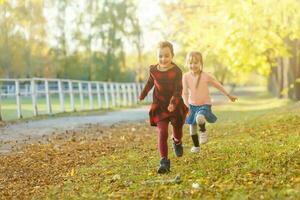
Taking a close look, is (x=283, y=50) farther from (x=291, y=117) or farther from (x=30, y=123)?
(x=30, y=123)

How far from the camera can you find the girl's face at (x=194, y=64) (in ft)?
28.1

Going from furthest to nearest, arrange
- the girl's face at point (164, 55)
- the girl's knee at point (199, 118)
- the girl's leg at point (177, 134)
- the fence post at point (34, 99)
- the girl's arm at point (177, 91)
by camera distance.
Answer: the fence post at point (34, 99)
the girl's knee at point (199, 118)
the girl's leg at point (177, 134)
the girl's arm at point (177, 91)
the girl's face at point (164, 55)

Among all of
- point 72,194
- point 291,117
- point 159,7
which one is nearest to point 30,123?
point 291,117

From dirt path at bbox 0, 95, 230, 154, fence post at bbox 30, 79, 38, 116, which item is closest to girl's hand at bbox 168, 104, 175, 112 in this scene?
dirt path at bbox 0, 95, 230, 154

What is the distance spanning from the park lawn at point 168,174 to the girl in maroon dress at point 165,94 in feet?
1.28

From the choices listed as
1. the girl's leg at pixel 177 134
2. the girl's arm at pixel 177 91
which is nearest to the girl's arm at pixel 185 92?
the girl's leg at pixel 177 134

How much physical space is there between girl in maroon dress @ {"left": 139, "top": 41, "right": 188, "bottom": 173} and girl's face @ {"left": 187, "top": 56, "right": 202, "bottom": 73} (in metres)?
0.87

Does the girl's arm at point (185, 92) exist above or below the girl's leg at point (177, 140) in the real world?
above

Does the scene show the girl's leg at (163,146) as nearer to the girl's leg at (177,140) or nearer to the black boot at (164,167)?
the black boot at (164,167)

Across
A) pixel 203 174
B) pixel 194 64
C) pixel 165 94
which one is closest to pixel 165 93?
pixel 165 94

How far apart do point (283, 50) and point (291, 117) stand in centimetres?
953

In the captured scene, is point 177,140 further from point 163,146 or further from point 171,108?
point 171,108

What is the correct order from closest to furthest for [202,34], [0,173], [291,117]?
1. [0,173]
2. [291,117]
3. [202,34]

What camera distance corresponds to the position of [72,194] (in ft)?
22.2
